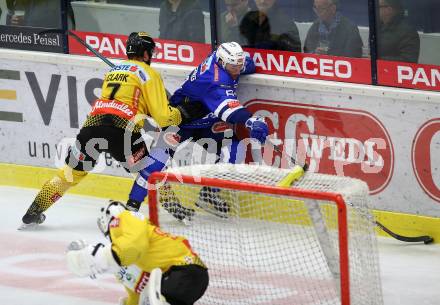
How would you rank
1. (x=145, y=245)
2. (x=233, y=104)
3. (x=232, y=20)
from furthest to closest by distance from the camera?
(x=232, y=20) < (x=233, y=104) < (x=145, y=245)

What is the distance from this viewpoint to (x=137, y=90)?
712 centimetres

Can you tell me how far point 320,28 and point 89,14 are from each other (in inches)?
71.2

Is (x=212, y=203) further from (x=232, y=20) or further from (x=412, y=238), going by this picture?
(x=232, y=20)

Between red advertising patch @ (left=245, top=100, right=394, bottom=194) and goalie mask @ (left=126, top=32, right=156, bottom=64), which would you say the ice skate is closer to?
goalie mask @ (left=126, top=32, right=156, bottom=64)

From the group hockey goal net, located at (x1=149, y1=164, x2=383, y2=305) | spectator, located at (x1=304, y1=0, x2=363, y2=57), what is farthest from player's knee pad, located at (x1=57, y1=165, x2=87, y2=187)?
spectator, located at (x1=304, y1=0, x2=363, y2=57)

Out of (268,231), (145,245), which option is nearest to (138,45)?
(268,231)

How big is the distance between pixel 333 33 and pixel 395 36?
40cm

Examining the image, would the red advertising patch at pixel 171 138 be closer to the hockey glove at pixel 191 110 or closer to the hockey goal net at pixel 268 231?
the hockey glove at pixel 191 110

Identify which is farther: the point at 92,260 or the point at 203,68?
the point at 203,68

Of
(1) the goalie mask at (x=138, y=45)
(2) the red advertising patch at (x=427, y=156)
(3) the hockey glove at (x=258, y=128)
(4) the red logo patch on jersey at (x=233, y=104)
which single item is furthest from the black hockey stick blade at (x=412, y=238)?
(1) the goalie mask at (x=138, y=45)

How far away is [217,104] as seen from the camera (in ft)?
24.2

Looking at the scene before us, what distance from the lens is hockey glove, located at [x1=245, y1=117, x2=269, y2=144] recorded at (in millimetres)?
7203

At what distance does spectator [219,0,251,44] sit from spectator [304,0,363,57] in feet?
1.62

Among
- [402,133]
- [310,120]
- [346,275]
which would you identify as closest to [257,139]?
[310,120]
